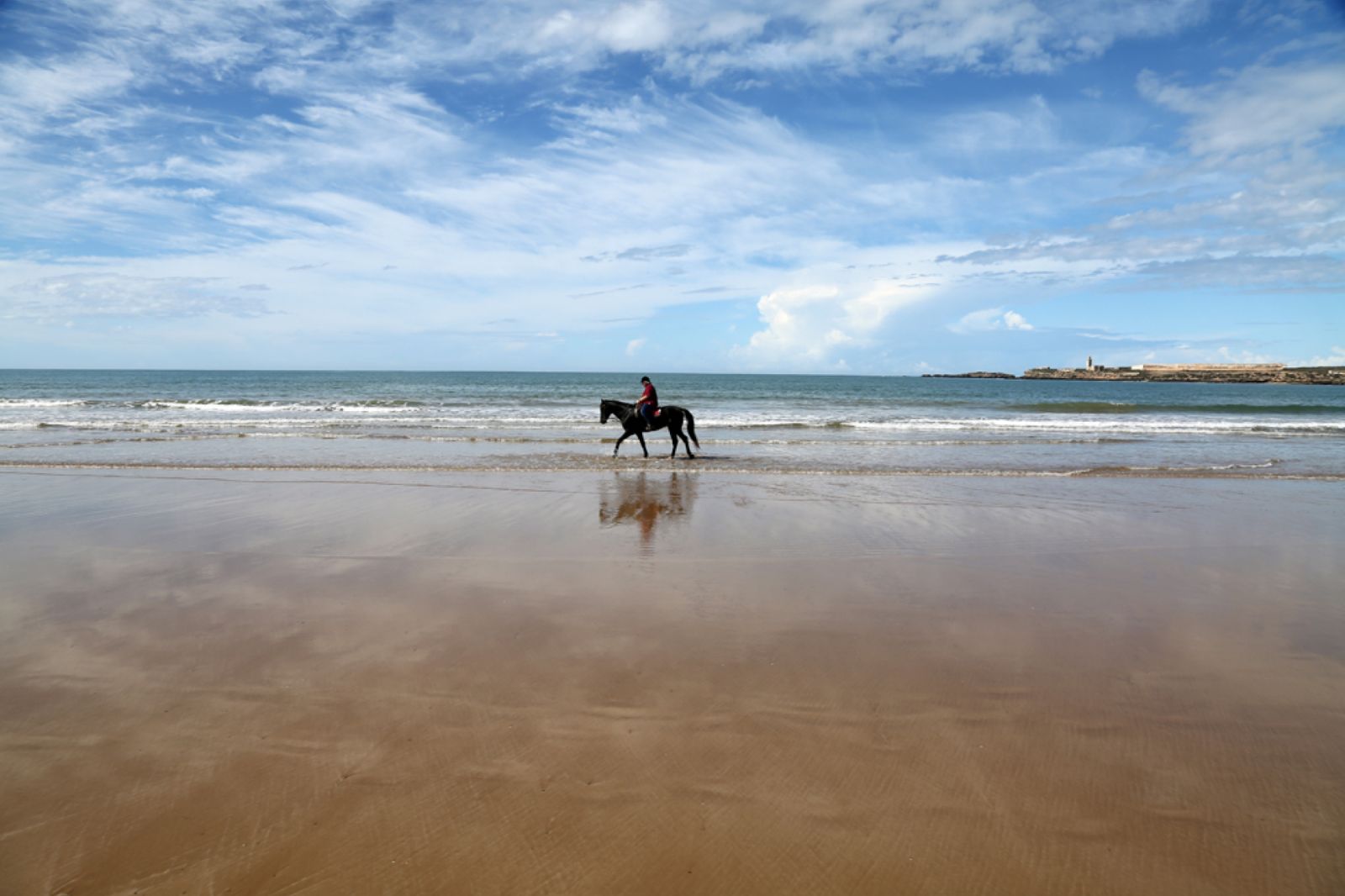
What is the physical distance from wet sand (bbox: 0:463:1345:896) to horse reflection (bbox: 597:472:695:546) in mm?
1442

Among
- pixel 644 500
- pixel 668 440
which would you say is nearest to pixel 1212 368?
pixel 668 440

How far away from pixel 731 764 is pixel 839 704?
96cm

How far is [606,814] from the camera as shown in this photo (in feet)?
10.6

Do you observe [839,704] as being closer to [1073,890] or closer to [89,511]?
[1073,890]

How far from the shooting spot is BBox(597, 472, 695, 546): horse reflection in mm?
9781

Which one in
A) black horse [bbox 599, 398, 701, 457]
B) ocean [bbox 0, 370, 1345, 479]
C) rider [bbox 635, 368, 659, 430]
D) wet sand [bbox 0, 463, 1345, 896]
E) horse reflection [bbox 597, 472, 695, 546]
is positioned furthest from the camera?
black horse [bbox 599, 398, 701, 457]

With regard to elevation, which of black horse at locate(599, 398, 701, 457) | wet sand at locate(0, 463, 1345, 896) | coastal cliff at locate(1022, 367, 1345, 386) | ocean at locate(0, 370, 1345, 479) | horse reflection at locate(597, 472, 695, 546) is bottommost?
wet sand at locate(0, 463, 1345, 896)

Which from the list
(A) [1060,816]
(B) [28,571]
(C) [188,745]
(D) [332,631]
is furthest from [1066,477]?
(B) [28,571]

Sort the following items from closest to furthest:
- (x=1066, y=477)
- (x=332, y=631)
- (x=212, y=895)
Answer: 1. (x=212, y=895)
2. (x=332, y=631)
3. (x=1066, y=477)

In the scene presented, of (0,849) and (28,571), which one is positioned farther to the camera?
(28,571)

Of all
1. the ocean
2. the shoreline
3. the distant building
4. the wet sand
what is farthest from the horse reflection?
the distant building

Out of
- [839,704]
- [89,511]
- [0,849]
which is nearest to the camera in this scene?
[0,849]

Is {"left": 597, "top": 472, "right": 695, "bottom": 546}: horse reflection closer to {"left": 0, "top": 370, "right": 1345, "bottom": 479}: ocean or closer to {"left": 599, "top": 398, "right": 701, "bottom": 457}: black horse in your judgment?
{"left": 0, "top": 370, "right": 1345, "bottom": 479}: ocean

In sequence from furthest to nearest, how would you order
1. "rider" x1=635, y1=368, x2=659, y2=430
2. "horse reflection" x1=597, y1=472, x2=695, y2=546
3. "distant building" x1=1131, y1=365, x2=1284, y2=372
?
"distant building" x1=1131, y1=365, x2=1284, y2=372 < "rider" x1=635, y1=368, x2=659, y2=430 < "horse reflection" x1=597, y1=472, x2=695, y2=546
